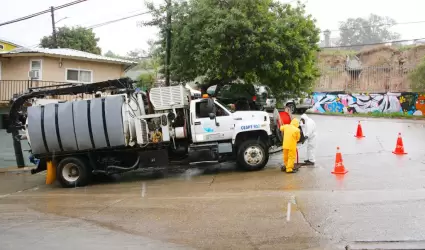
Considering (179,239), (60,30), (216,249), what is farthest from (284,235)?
(60,30)

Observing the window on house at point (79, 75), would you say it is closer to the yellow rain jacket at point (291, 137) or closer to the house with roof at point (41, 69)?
the house with roof at point (41, 69)

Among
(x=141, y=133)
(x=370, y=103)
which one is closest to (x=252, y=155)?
(x=141, y=133)

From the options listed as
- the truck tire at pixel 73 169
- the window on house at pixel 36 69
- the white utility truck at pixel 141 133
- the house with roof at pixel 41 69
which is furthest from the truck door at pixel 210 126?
the window on house at pixel 36 69

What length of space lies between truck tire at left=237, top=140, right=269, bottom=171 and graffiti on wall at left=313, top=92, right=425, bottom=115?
23.1m

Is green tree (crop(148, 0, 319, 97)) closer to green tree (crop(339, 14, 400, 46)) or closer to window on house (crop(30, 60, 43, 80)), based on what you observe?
window on house (crop(30, 60, 43, 80))

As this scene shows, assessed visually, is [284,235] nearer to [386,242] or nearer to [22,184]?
[386,242]

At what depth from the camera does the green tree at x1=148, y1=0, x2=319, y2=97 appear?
13.9m

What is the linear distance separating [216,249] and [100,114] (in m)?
7.10

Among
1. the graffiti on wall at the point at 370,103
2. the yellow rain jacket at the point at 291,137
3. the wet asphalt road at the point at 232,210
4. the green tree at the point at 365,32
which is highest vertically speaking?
the green tree at the point at 365,32

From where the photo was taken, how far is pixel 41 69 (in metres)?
19.7

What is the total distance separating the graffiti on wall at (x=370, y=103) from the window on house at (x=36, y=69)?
23.5 metres

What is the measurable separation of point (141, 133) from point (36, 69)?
33.4ft

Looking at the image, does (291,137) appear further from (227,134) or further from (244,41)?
(244,41)

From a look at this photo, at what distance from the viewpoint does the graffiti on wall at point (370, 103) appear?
31344mm
